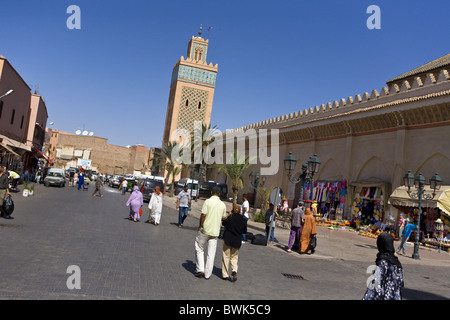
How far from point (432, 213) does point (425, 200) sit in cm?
170

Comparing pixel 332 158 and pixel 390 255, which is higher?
pixel 332 158

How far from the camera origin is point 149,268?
24.5 feet

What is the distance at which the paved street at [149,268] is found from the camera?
5879 millimetres

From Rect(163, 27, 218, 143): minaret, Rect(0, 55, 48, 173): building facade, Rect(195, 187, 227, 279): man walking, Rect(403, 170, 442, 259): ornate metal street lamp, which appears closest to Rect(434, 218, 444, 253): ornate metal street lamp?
Rect(403, 170, 442, 259): ornate metal street lamp

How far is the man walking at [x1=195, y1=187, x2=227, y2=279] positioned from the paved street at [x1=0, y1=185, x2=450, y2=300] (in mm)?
226

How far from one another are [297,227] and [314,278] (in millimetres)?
4493

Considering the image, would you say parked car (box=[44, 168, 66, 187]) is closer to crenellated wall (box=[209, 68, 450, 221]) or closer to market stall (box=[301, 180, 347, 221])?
crenellated wall (box=[209, 68, 450, 221])

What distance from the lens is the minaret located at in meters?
59.3

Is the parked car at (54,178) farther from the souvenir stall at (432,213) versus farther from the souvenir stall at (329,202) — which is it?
the souvenir stall at (432,213)

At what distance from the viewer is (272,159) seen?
37281mm

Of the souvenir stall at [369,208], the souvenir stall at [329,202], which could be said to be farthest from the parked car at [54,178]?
the souvenir stall at [369,208]
